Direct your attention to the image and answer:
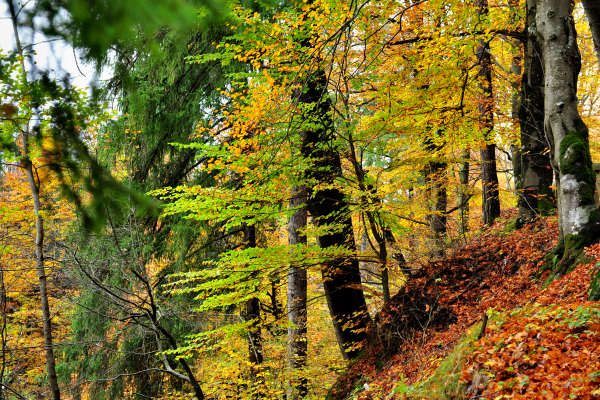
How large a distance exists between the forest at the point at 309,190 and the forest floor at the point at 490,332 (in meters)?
0.03

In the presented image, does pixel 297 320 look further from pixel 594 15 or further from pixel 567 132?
pixel 594 15

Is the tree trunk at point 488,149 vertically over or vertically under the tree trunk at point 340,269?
over

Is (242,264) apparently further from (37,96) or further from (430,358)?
(37,96)

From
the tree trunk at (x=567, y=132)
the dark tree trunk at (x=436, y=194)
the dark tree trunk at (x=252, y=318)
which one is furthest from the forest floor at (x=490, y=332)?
the dark tree trunk at (x=252, y=318)

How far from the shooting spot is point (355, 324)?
7207 millimetres

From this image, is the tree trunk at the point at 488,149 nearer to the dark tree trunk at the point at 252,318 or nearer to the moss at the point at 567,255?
the moss at the point at 567,255

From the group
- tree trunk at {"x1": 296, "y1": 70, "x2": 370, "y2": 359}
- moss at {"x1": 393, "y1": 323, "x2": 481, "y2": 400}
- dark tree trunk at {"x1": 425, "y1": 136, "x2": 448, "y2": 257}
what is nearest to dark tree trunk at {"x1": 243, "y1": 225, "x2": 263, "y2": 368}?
tree trunk at {"x1": 296, "y1": 70, "x2": 370, "y2": 359}

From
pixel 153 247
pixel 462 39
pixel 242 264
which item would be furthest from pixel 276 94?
pixel 153 247

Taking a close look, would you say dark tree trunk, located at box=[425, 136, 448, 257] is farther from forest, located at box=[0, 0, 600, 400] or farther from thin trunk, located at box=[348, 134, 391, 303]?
thin trunk, located at box=[348, 134, 391, 303]

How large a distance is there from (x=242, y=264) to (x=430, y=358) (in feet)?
9.64

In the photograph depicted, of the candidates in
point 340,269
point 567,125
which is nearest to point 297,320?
point 340,269

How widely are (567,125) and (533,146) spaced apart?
2461 millimetres

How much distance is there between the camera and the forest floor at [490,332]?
9.61ft

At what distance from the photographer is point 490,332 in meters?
3.87
